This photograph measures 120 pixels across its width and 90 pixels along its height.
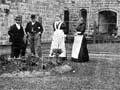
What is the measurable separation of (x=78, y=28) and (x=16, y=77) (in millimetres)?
4064

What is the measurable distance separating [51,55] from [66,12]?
1328 centimetres

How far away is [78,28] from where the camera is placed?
12.2 metres

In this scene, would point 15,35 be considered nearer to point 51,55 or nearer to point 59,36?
point 51,55

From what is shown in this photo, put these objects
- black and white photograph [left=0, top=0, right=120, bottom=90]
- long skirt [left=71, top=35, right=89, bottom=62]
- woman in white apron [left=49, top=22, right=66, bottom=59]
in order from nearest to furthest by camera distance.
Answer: black and white photograph [left=0, top=0, right=120, bottom=90] → long skirt [left=71, top=35, right=89, bottom=62] → woman in white apron [left=49, top=22, right=66, bottom=59]

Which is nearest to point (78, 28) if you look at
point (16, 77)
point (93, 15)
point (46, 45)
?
point (16, 77)

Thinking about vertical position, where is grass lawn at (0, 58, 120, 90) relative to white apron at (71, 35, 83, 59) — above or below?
below

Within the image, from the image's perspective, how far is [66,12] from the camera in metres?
24.7

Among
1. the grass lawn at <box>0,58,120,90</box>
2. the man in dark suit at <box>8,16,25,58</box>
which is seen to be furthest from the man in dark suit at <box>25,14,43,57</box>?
the grass lawn at <box>0,58,120,90</box>

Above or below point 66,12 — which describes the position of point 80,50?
below

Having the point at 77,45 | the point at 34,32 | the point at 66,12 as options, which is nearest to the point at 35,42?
the point at 34,32

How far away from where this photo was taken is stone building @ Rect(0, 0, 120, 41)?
16266 millimetres

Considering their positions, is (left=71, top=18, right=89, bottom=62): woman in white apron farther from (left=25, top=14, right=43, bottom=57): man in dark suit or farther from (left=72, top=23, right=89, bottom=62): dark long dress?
(left=25, top=14, right=43, bottom=57): man in dark suit

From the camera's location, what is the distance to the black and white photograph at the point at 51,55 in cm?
837

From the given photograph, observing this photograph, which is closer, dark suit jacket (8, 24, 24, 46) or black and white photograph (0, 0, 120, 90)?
black and white photograph (0, 0, 120, 90)
